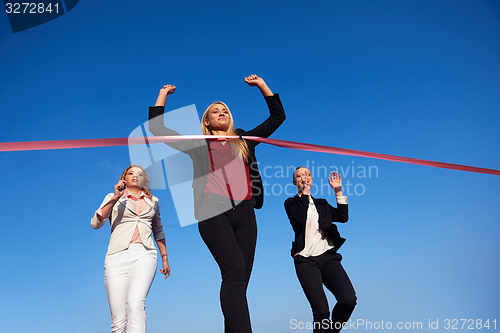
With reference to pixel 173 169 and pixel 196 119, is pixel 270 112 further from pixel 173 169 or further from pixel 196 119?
pixel 173 169

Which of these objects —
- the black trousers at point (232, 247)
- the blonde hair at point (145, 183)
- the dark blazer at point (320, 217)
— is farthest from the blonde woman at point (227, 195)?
the dark blazer at point (320, 217)

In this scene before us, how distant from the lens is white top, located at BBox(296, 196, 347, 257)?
5.05m

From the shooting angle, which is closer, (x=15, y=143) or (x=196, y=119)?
(x=15, y=143)

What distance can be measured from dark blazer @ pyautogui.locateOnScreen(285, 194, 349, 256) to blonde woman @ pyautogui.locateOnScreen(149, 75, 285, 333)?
174cm

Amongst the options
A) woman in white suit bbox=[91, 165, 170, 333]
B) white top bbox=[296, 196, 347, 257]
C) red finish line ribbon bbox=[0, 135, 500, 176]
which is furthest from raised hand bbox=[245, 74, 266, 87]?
white top bbox=[296, 196, 347, 257]

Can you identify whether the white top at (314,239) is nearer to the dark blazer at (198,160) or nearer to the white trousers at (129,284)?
the dark blazer at (198,160)

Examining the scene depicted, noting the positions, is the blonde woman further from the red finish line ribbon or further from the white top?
the white top

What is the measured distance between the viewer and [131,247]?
4.41 meters

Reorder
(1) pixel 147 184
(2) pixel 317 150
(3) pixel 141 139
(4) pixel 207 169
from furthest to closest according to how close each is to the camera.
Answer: (1) pixel 147 184 < (2) pixel 317 150 < (3) pixel 141 139 < (4) pixel 207 169

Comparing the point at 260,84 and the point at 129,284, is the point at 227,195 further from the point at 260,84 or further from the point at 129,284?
the point at 129,284

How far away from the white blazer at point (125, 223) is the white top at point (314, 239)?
74.5 inches

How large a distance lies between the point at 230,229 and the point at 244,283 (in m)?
0.43

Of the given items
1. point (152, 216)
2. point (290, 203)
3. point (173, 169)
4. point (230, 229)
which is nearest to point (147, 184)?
point (152, 216)

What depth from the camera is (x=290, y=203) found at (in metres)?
5.46
